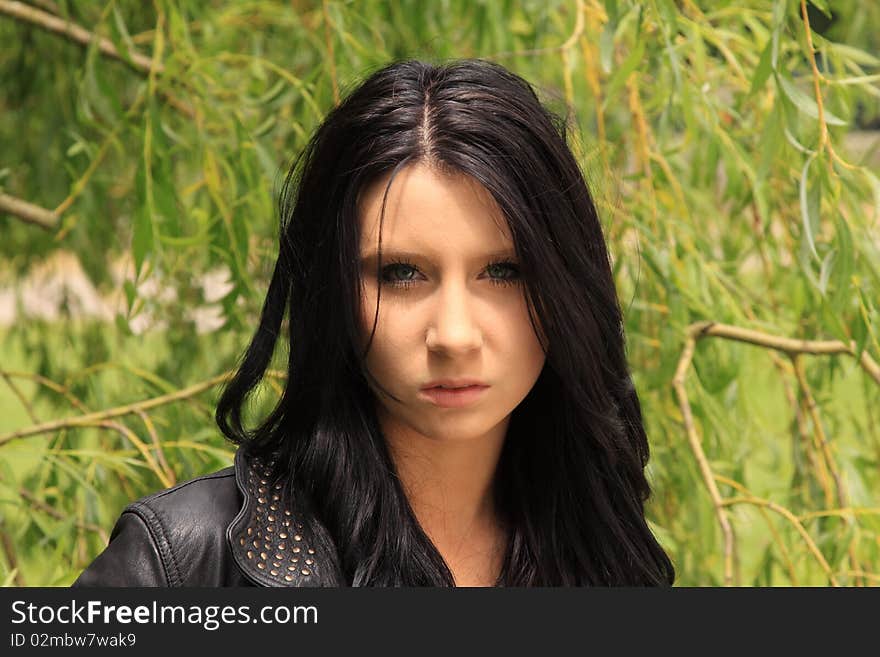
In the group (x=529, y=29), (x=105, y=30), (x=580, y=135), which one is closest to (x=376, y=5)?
(x=529, y=29)

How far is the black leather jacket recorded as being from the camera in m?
0.91

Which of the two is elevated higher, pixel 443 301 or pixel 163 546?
pixel 443 301

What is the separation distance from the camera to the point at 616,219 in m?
1.60

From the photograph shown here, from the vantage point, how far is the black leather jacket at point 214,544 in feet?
3.00

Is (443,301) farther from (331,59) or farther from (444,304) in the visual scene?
(331,59)

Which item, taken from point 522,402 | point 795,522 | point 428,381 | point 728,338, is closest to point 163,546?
point 428,381

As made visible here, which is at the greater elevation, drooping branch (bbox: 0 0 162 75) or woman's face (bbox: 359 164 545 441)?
drooping branch (bbox: 0 0 162 75)

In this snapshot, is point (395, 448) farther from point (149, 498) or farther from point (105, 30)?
point (105, 30)

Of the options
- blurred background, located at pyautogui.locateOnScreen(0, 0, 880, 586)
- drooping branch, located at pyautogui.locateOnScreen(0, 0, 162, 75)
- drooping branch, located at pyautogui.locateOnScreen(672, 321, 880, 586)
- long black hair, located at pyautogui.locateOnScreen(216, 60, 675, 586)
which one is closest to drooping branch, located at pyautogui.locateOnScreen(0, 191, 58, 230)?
blurred background, located at pyautogui.locateOnScreen(0, 0, 880, 586)

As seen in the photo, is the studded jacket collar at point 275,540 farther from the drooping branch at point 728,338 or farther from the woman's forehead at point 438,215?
the drooping branch at point 728,338

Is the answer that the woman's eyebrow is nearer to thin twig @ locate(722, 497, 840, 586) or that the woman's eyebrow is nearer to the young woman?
the young woman

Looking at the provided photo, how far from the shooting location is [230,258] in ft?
4.83

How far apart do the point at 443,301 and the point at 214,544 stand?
9.5 inches

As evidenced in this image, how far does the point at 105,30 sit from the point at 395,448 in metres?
1.08
